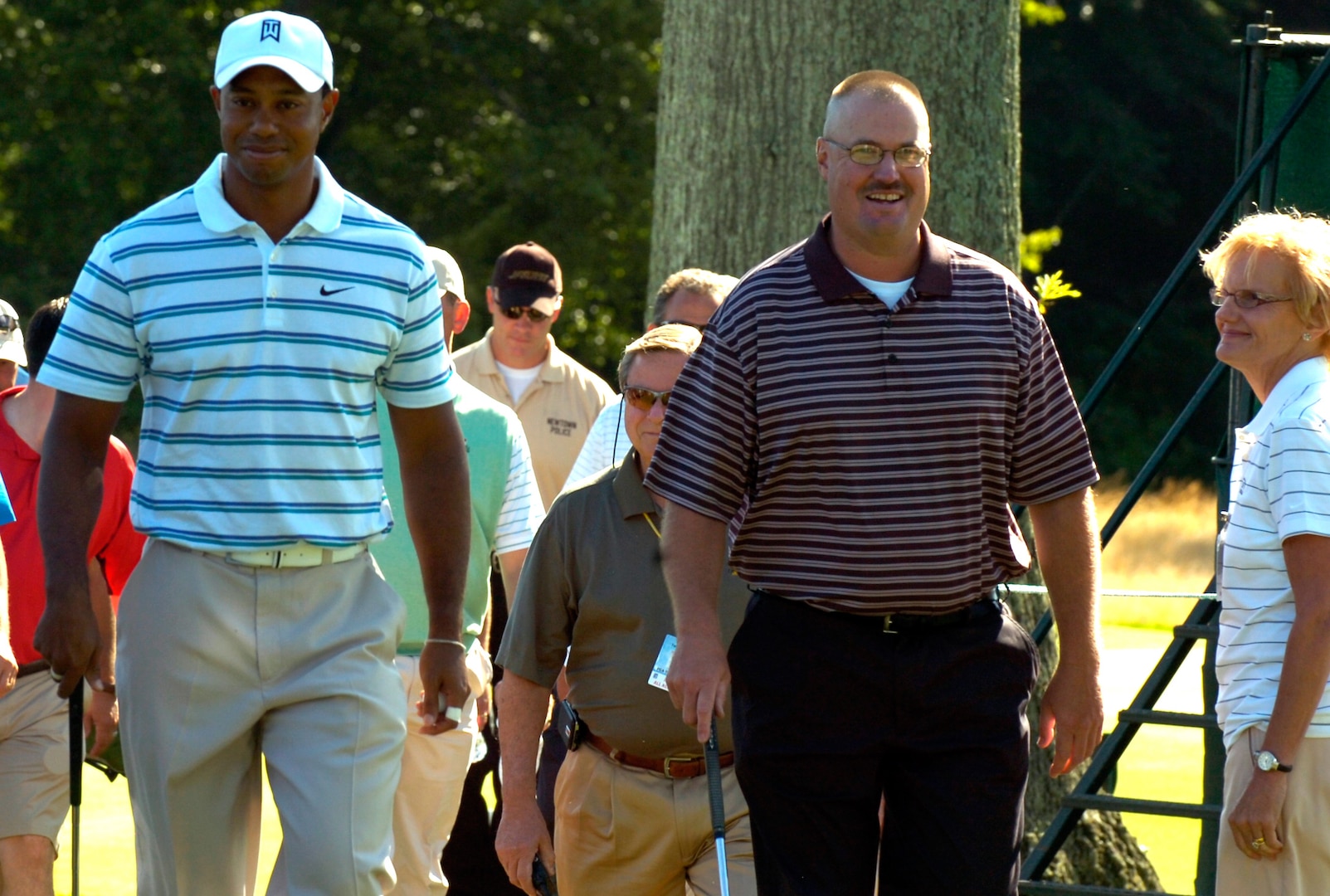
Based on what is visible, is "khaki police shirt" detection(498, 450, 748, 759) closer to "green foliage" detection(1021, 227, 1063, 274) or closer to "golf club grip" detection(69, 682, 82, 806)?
"golf club grip" detection(69, 682, 82, 806)

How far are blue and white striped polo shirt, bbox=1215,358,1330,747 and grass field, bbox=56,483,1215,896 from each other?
297 millimetres

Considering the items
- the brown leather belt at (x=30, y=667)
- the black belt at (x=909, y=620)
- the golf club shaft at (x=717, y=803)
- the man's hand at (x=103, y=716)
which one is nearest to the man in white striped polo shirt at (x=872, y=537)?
the black belt at (x=909, y=620)

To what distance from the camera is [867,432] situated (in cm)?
372

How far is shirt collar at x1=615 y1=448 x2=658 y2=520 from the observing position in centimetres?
440

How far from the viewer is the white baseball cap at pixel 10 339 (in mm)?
5781

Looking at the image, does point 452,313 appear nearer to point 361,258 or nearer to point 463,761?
point 463,761

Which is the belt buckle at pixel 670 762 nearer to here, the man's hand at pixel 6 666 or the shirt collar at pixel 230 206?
the shirt collar at pixel 230 206

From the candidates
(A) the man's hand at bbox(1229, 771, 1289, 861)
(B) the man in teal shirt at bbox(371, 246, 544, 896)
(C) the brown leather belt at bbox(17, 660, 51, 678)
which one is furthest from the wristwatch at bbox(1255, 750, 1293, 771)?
(C) the brown leather belt at bbox(17, 660, 51, 678)

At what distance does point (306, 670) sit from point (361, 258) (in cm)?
78

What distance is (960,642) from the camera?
375 centimetres

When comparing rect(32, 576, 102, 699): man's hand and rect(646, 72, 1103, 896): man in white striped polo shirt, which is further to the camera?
rect(646, 72, 1103, 896): man in white striped polo shirt

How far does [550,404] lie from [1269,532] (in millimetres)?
4204

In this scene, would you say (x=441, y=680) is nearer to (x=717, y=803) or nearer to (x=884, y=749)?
(x=717, y=803)

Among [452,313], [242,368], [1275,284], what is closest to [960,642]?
[1275,284]
